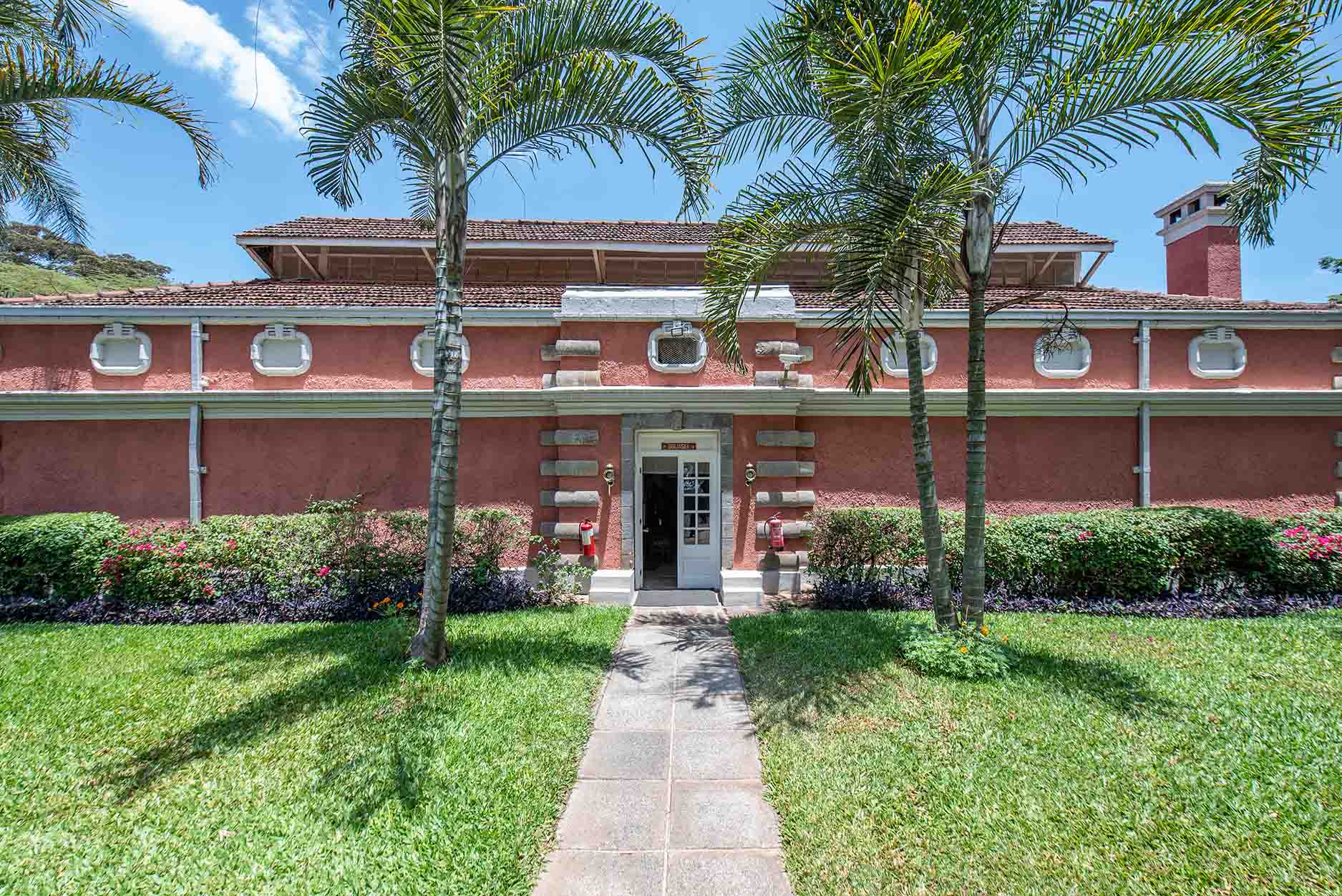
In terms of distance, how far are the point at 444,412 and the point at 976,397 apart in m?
5.70

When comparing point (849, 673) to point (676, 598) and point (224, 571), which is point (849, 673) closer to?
point (676, 598)

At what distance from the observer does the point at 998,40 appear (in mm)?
5777

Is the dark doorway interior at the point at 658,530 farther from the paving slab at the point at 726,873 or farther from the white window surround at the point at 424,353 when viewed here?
the paving slab at the point at 726,873

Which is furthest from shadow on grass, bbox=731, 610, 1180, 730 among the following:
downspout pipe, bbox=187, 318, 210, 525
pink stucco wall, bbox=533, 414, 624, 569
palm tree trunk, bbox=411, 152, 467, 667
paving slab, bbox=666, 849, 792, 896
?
downspout pipe, bbox=187, 318, 210, 525

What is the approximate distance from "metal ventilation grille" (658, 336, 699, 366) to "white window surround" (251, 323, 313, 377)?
20.0ft

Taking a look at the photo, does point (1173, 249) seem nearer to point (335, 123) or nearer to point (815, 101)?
point (815, 101)

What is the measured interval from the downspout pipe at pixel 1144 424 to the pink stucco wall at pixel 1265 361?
0.83 feet

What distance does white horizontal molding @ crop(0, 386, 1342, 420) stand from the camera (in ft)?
31.3

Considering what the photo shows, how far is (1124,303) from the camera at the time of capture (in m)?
11.1

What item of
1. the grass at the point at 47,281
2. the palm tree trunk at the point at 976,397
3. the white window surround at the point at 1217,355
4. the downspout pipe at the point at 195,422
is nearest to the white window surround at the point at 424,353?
the downspout pipe at the point at 195,422

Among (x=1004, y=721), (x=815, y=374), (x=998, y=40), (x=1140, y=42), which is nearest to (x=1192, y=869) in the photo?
(x=1004, y=721)

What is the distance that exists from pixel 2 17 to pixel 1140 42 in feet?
40.7

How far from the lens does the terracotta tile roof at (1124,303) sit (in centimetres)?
Result: 1049

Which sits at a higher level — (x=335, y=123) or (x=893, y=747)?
(x=335, y=123)
